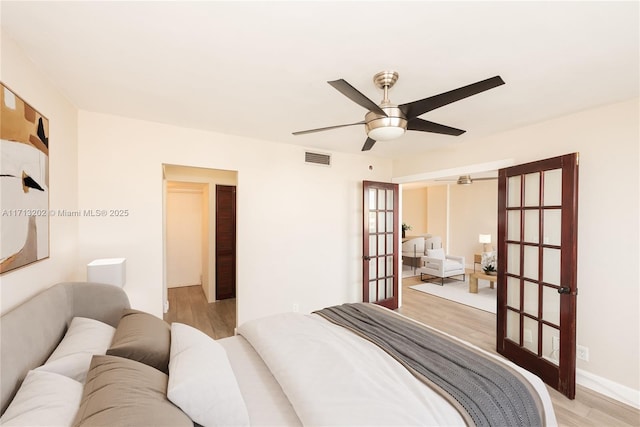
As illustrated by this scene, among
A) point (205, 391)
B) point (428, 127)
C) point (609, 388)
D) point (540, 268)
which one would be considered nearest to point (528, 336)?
point (609, 388)

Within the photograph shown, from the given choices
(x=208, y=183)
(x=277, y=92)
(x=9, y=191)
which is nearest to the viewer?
(x=9, y=191)

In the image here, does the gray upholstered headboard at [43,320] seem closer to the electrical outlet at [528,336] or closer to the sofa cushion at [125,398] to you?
the sofa cushion at [125,398]

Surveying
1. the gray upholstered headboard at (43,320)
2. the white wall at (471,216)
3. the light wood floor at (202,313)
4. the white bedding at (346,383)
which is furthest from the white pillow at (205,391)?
the white wall at (471,216)

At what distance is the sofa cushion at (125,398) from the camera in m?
0.88

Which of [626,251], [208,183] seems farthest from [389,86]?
[208,183]

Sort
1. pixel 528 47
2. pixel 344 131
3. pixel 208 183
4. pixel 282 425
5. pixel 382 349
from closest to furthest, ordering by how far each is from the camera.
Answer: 1. pixel 282 425
2. pixel 528 47
3. pixel 382 349
4. pixel 344 131
5. pixel 208 183

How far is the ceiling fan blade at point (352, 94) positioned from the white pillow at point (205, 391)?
152 cm

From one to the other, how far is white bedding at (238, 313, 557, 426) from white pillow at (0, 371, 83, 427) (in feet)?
2.79

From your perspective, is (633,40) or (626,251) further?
(626,251)

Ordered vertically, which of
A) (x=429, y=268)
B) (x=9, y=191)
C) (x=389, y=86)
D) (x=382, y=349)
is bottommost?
(x=429, y=268)

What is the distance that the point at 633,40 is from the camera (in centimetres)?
149

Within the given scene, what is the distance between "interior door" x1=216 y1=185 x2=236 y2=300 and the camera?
4.79 metres

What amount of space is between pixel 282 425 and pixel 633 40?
268 centimetres

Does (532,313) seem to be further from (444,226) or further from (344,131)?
(444,226)
